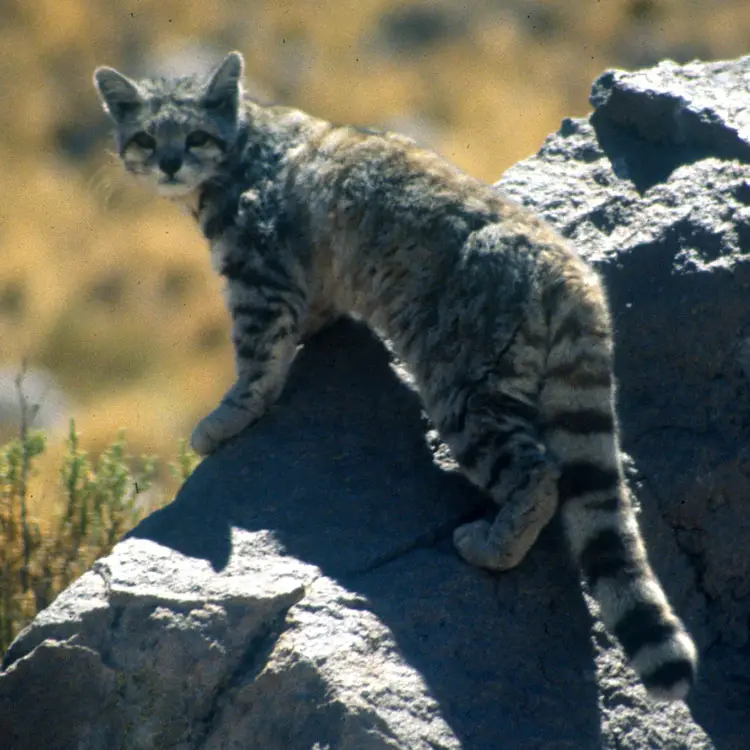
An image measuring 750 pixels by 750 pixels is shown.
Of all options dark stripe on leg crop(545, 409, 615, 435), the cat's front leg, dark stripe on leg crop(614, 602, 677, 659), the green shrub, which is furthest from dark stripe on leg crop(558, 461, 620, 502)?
the green shrub

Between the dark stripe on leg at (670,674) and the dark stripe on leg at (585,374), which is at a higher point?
the dark stripe on leg at (585,374)

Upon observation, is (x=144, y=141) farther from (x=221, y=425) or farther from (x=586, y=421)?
(x=586, y=421)

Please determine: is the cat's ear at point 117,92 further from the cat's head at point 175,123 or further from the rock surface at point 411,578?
the rock surface at point 411,578

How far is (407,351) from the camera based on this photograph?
4.52 meters

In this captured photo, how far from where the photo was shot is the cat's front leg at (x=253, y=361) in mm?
4766

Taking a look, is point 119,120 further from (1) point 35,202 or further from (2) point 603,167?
(1) point 35,202

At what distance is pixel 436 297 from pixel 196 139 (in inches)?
56.3

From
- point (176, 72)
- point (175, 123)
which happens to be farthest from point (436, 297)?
point (176, 72)

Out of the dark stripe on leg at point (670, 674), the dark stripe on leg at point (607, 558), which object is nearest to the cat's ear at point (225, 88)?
the dark stripe on leg at point (607, 558)

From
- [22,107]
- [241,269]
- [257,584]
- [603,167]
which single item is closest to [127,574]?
[257,584]

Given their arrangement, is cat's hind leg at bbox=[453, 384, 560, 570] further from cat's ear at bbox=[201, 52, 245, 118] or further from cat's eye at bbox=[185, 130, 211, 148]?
cat's ear at bbox=[201, 52, 245, 118]

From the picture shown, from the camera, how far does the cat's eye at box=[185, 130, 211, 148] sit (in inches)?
202

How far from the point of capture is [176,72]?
1154cm

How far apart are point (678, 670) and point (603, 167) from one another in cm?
264
